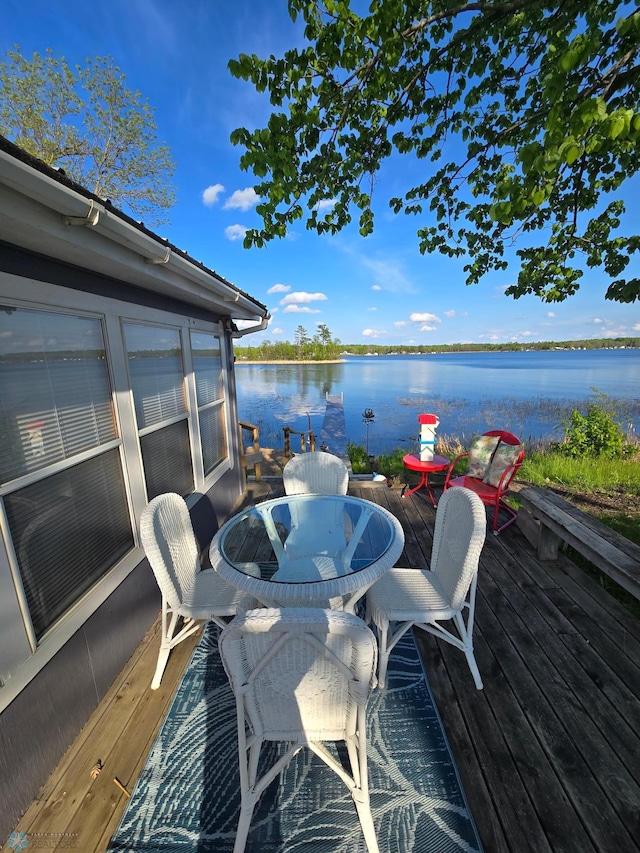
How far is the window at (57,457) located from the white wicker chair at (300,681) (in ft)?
3.60

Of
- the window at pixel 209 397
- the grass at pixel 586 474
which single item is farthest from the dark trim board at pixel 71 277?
the grass at pixel 586 474

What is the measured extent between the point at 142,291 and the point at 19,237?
3.61ft

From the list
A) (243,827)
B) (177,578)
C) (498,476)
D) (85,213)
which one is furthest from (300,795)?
(498,476)

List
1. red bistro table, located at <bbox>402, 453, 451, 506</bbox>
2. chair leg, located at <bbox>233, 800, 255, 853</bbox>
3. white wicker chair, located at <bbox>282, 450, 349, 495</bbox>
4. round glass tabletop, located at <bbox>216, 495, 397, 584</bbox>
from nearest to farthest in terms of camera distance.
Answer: chair leg, located at <bbox>233, 800, 255, 853</bbox>, round glass tabletop, located at <bbox>216, 495, 397, 584</bbox>, white wicker chair, located at <bbox>282, 450, 349, 495</bbox>, red bistro table, located at <bbox>402, 453, 451, 506</bbox>

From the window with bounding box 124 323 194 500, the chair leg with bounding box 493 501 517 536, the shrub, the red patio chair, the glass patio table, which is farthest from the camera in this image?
the shrub

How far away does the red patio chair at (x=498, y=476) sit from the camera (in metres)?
3.39

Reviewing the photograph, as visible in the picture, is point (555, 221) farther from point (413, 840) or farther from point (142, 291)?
point (413, 840)

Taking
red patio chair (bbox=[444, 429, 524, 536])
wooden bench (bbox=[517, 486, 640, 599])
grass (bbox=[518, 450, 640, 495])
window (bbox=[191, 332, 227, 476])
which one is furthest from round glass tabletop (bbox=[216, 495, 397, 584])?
grass (bbox=[518, 450, 640, 495])

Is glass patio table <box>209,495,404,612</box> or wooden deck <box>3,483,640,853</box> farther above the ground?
glass patio table <box>209,495,404,612</box>

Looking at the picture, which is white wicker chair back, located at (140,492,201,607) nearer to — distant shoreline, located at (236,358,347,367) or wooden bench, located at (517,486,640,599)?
wooden bench, located at (517,486,640,599)

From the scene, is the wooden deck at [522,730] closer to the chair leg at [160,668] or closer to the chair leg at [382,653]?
the chair leg at [160,668]

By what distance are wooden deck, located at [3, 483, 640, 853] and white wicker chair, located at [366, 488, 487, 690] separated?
0.74ft

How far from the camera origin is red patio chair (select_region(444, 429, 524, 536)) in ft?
11.1

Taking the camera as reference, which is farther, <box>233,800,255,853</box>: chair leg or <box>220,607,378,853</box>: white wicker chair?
<box>233,800,255,853</box>: chair leg
